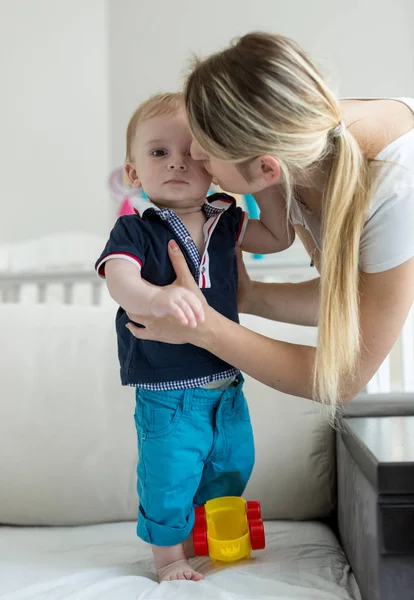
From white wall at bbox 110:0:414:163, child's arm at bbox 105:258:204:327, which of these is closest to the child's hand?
child's arm at bbox 105:258:204:327

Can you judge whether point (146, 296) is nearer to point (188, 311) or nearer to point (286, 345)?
point (188, 311)

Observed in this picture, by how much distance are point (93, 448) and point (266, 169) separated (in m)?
0.74

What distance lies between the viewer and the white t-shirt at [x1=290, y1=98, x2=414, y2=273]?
104 cm

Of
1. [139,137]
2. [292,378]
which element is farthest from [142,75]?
[292,378]

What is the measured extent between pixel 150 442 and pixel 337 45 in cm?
275

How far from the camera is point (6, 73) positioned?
3387mm

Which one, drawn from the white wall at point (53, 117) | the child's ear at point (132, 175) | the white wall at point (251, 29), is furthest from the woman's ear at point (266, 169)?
the white wall at point (53, 117)

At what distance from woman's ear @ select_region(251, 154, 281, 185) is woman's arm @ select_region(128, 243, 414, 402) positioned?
176 millimetres

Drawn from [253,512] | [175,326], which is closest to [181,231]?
[175,326]

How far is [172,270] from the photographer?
1138mm

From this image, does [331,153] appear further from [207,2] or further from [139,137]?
[207,2]

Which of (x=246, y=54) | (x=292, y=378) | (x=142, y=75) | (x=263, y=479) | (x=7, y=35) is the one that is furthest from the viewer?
(x=142, y=75)

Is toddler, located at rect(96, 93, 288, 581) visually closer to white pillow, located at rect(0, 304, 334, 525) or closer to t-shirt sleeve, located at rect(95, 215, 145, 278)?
t-shirt sleeve, located at rect(95, 215, 145, 278)

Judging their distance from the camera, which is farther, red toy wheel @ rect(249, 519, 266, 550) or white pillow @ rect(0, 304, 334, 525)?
white pillow @ rect(0, 304, 334, 525)
